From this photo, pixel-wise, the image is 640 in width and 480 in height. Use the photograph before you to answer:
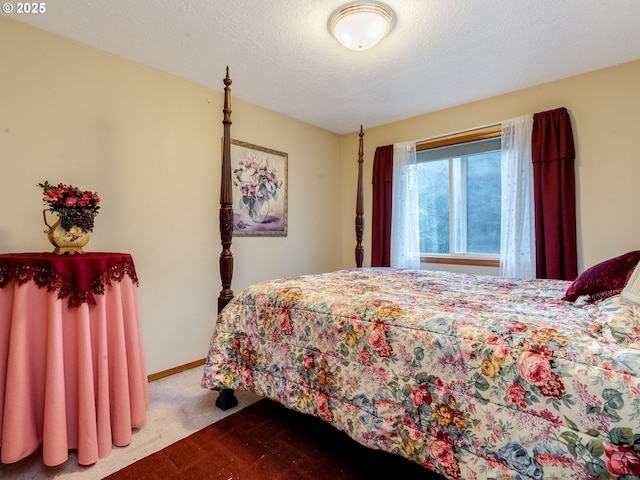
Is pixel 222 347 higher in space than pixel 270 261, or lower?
lower

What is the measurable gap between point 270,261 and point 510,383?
268 centimetres

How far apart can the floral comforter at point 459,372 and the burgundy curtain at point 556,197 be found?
110cm

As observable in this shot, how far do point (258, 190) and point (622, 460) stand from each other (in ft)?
9.84

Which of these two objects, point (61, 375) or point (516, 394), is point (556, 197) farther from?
point (61, 375)

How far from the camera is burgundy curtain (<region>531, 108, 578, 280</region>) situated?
2.66m

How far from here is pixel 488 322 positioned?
115 centimetres

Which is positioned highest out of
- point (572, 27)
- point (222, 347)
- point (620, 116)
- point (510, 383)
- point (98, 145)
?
point (572, 27)

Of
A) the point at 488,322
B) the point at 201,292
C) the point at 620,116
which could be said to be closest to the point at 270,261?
the point at 201,292

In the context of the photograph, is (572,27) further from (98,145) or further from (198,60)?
(98,145)

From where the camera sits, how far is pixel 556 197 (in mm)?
2701

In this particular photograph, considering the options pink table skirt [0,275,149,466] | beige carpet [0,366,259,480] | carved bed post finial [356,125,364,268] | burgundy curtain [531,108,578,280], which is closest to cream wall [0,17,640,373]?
burgundy curtain [531,108,578,280]

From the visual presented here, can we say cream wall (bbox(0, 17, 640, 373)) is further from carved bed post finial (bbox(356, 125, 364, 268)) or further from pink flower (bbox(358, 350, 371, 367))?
pink flower (bbox(358, 350, 371, 367))

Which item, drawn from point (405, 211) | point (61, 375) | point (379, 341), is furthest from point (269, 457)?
point (405, 211)

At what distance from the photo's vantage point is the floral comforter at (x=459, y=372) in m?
0.87
